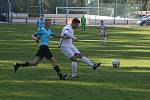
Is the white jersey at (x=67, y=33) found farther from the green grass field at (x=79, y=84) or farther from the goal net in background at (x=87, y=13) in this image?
the goal net in background at (x=87, y=13)

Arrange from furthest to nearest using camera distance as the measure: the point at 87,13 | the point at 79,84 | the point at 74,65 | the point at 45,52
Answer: the point at 87,13
the point at 74,65
the point at 45,52
the point at 79,84

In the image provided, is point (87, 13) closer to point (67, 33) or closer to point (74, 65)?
point (74, 65)

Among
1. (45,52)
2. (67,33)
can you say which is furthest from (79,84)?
(67,33)

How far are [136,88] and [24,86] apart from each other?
3128 millimetres

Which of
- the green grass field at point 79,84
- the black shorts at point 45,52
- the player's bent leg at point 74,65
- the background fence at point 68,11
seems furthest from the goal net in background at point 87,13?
the black shorts at point 45,52

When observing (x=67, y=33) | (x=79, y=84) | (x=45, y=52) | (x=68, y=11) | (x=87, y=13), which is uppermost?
(x=68, y=11)

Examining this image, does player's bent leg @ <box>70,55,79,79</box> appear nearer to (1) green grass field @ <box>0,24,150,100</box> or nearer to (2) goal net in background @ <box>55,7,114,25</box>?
(1) green grass field @ <box>0,24,150,100</box>

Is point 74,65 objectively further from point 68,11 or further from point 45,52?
point 68,11

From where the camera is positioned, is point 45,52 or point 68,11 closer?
point 45,52

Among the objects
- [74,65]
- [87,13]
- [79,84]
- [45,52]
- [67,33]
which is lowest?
[79,84]

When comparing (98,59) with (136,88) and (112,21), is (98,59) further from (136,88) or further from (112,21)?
(112,21)

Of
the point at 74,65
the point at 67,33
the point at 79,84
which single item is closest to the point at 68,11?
the point at 74,65

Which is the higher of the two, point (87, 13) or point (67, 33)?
point (87, 13)

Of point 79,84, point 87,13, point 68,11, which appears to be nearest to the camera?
point 79,84
